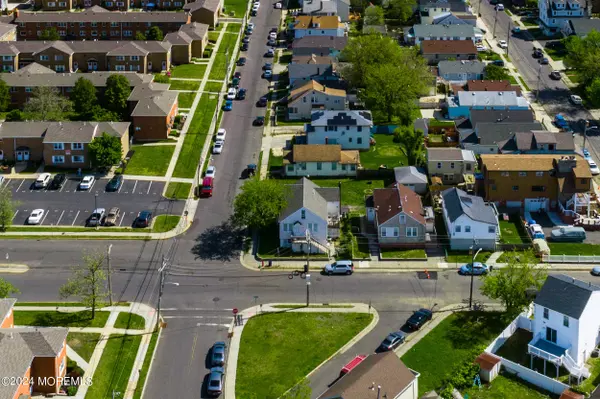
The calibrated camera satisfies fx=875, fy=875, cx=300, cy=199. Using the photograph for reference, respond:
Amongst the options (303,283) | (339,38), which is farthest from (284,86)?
(303,283)

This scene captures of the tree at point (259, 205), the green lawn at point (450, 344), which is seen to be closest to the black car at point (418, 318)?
the green lawn at point (450, 344)

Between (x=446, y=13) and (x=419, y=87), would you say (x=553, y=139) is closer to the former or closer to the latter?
(x=419, y=87)

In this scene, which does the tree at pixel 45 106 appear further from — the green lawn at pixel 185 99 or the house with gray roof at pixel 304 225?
the house with gray roof at pixel 304 225

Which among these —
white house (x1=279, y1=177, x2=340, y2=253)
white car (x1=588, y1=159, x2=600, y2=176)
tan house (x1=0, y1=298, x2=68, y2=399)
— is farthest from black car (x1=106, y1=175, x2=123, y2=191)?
white car (x1=588, y1=159, x2=600, y2=176)

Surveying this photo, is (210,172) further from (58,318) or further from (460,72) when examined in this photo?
(460,72)

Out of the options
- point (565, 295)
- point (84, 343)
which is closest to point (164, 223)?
point (84, 343)

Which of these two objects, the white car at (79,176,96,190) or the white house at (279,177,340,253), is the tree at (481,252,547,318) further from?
the white car at (79,176,96,190)
